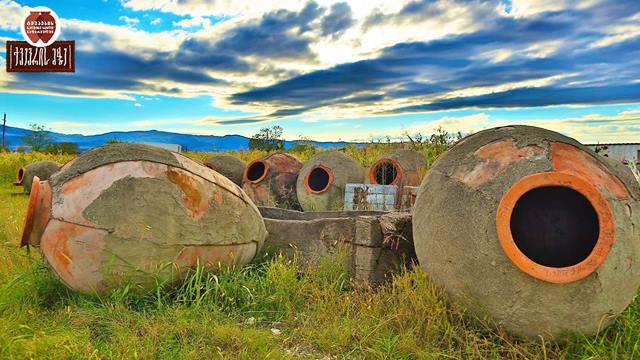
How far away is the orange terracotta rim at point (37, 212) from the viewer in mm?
4027

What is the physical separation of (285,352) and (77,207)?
6.56 ft

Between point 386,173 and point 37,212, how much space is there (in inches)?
280

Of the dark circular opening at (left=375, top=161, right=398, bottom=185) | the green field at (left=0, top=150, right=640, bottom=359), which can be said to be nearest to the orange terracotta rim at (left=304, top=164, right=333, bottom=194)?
the dark circular opening at (left=375, top=161, right=398, bottom=185)

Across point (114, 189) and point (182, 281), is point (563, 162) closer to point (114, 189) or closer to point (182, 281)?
point (182, 281)

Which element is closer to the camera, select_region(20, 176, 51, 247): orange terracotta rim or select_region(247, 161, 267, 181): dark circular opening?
select_region(20, 176, 51, 247): orange terracotta rim

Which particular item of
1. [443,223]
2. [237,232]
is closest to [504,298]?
[443,223]

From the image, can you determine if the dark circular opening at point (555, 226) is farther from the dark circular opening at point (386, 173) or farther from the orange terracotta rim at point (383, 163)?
the dark circular opening at point (386, 173)

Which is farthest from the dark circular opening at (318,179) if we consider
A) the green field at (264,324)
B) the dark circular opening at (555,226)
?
the dark circular opening at (555,226)

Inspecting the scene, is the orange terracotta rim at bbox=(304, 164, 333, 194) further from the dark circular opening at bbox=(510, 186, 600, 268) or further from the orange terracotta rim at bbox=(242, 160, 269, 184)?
the dark circular opening at bbox=(510, 186, 600, 268)

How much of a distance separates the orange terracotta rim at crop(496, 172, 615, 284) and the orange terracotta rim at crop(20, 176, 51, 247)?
342 centimetres

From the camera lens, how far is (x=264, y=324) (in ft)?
12.6

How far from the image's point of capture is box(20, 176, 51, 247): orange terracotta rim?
4027mm

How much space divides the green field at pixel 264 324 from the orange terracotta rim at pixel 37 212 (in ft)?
1.44

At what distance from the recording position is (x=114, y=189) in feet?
13.1
